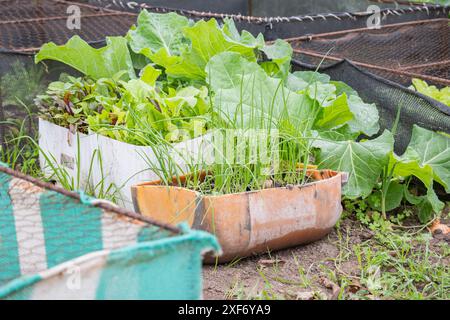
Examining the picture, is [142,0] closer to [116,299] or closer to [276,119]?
[276,119]

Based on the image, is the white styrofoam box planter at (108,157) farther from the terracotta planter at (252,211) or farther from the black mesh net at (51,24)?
the black mesh net at (51,24)

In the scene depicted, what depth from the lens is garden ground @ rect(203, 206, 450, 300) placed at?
2275 millimetres

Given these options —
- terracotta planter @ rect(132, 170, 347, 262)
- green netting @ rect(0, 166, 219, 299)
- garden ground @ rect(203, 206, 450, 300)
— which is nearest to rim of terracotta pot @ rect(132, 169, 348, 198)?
terracotta planter @ rect(132, 170, 347, 262)

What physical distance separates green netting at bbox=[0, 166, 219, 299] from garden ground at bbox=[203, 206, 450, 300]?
635 mm

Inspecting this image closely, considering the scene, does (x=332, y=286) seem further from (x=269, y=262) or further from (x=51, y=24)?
(x=51, y=24)

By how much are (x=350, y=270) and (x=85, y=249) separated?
3.59 feet

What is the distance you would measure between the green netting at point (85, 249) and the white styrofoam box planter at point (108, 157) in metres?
0.74

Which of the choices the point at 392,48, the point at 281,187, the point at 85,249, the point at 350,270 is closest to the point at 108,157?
the point at 281,187

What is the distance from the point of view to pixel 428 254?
101 inches

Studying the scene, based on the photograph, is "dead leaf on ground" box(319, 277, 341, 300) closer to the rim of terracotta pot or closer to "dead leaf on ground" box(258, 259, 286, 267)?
"dead leaf on ground" box(258, 259, 286, 267)

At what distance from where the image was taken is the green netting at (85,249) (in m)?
1.30

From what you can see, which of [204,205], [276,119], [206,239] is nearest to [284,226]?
[204,205]

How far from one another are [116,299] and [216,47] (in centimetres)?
195

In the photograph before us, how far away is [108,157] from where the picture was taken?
2.81m
